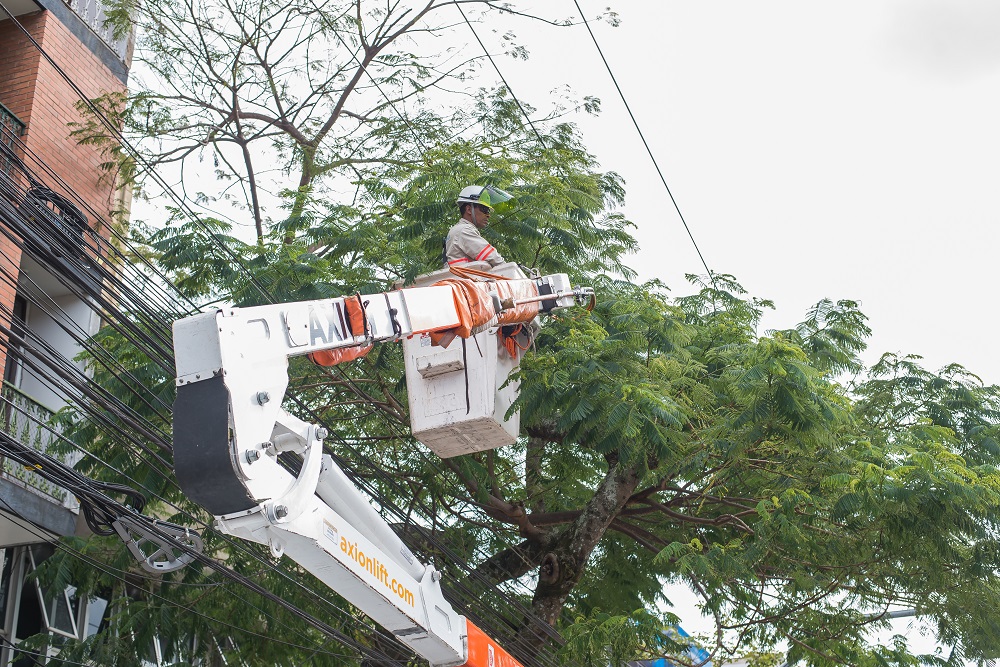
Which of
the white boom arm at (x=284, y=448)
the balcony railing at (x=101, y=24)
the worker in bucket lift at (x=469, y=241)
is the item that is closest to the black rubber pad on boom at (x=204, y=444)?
the white boom arm at (x=284, y=448)

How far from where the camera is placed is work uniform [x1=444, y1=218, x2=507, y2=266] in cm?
859

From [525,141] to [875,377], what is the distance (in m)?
5.29

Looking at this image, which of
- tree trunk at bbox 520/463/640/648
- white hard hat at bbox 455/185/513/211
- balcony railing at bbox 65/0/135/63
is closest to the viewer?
white hard hat at bbox 455/185/513/211

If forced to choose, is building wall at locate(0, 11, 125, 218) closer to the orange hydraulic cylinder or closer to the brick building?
the brick building

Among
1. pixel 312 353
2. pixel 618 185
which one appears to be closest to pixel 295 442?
pixel 312 353

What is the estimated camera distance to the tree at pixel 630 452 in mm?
9250

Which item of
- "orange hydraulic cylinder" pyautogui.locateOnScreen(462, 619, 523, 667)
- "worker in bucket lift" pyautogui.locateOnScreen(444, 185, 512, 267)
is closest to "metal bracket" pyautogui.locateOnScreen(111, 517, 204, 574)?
"orange hydraulic cylinder" pyautogui.locateOnScreen(462, 619, 523, 667)

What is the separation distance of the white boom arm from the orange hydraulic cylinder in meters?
0.62

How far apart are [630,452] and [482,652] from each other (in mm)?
2482

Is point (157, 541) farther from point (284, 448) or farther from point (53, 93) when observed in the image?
point (53, 93)

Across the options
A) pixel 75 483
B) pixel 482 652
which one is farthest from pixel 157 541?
pixel 482 652

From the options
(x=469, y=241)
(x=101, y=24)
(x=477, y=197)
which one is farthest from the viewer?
(x=101, y=24)

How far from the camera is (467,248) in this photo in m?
8.62

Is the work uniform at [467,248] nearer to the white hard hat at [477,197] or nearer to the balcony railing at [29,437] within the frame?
the white hard hat at [477,197]
